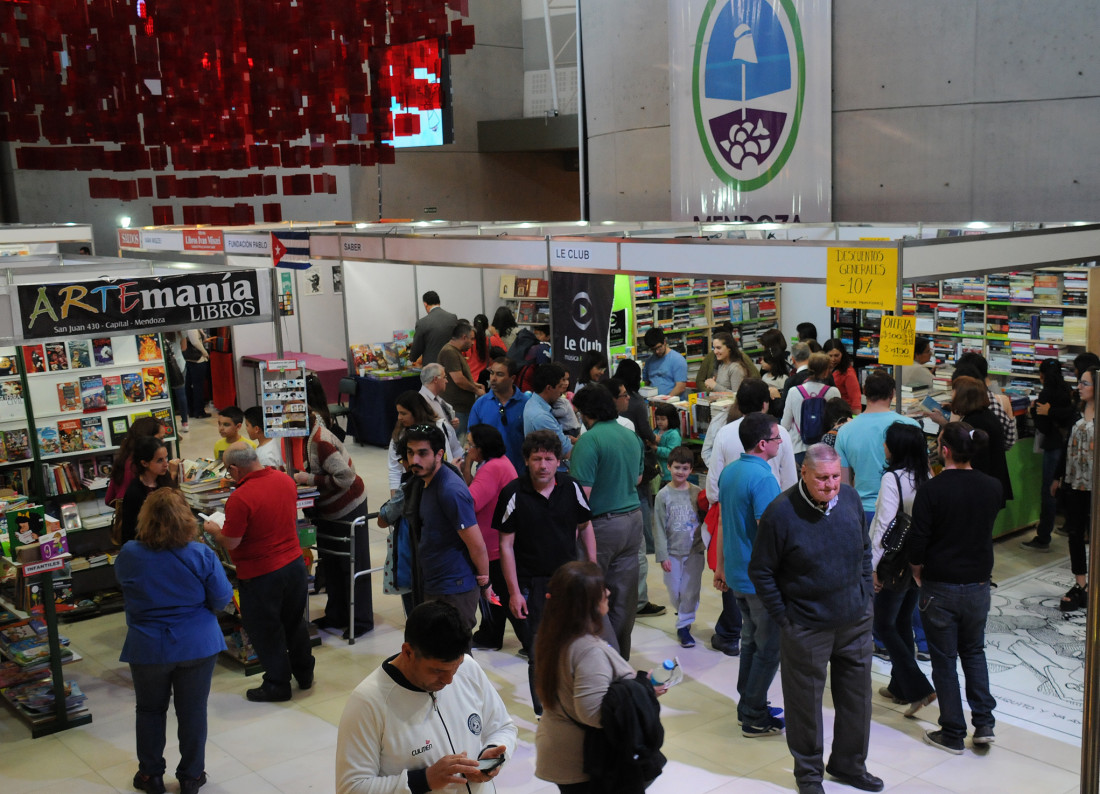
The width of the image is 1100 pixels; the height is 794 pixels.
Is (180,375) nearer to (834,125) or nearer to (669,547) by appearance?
(669,547)

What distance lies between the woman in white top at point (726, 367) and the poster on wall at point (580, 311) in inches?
48.4

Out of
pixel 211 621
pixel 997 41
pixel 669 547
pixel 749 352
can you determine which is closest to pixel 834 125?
pixel 997 41

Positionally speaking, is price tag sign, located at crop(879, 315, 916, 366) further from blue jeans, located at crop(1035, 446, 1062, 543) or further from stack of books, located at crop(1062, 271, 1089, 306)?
stack of books, located at crop(1062, 271, 1089, 306)

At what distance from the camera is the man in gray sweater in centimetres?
403

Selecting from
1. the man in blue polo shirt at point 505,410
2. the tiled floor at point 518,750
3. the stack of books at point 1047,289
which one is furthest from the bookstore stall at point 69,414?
the stack of books at point 1047,289

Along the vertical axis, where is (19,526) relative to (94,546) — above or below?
above

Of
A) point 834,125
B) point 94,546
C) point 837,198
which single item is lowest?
point 94,546

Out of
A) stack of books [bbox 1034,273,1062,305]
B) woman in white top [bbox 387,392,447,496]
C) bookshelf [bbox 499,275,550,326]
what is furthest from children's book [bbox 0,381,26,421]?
stack of books [bbox 1034,273,1062,305]

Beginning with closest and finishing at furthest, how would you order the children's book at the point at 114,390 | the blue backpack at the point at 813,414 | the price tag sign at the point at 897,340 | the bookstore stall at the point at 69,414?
the bookstore stall at the point at 69,414 → the price tag sign at the point at 897,340 → the children's book at the point at 114,390 → the blue backpack at the point at 813,414

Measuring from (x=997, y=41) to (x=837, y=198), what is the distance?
206 cm

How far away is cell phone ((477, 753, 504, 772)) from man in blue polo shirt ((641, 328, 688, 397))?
22.7 ft

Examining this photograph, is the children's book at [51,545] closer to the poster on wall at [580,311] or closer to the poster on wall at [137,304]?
the poster on wall at [137,304]

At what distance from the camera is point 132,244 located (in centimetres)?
1424

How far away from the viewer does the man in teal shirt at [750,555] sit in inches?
185
